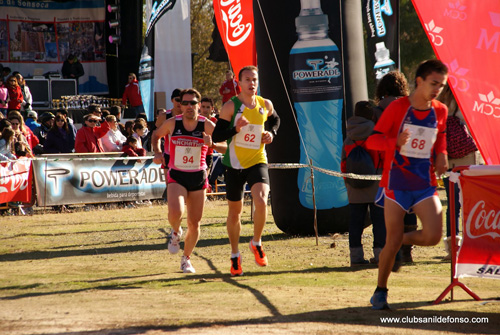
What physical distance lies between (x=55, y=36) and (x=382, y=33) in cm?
1628

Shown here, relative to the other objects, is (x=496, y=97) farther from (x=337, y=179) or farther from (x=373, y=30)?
(x=373, y=30)

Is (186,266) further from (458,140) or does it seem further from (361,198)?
(458,140)

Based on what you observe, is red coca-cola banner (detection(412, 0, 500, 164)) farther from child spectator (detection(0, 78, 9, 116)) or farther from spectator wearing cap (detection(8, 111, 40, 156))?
child spectator (detection(0, 78, 9, 116))

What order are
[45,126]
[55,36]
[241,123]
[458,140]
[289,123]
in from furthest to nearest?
[55,36] < [45,126] < [289,123] < [458,140] < [241,123]

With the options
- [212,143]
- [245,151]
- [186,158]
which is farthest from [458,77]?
[186,158]

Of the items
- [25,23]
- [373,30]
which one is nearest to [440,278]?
[373,30]

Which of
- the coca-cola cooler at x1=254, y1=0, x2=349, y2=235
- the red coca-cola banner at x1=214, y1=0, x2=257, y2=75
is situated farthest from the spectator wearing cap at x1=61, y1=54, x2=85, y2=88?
the coca-cola cooler at x1=254, y1=0, x2=349, y2=235

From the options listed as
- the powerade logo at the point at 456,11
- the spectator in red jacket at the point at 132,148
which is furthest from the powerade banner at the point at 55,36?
the powerade logo at the point at 456,11

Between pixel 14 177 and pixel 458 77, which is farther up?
pixel 458 77

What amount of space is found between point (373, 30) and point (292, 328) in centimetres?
1116

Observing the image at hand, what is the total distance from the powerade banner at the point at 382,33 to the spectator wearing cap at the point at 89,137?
252 inches

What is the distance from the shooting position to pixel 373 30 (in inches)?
607

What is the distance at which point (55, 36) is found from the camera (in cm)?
2784

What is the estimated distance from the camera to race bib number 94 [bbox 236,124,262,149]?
7711 mm
